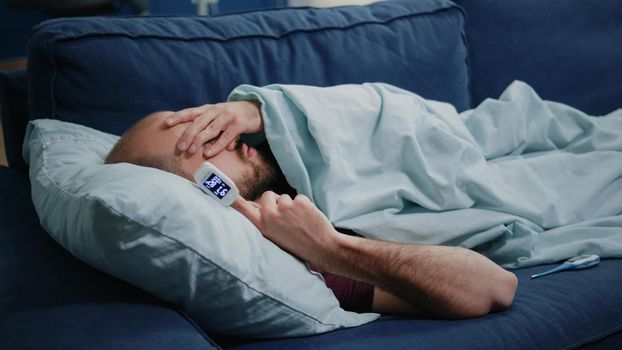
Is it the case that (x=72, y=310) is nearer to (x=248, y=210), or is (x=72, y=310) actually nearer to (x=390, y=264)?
(x=248, y=210)

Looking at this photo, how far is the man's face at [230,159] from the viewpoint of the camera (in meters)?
1.23

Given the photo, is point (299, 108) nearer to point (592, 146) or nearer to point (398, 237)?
point (398, 237)

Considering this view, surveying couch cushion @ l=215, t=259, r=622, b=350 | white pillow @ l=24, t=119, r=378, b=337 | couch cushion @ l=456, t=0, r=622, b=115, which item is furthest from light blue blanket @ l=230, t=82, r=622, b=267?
couch cushion @ l=456, t=0, r=622, b=115

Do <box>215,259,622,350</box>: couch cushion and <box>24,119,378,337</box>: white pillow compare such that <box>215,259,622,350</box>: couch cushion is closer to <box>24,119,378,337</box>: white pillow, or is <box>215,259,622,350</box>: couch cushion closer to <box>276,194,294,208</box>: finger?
<box>24,119,378,337</box>: white pillow

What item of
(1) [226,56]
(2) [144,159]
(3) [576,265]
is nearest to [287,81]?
(1) [226,56]

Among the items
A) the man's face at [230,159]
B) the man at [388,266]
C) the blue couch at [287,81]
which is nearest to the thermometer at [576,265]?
the blue couch at [287,81]

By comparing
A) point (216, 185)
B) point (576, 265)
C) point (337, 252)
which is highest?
point (216, 185)

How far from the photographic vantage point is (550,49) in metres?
1.91

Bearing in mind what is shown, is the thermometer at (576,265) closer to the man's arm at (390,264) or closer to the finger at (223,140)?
the man's arm at (390,264)

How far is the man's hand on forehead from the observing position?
4.07ft

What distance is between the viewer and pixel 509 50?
6.19 ft

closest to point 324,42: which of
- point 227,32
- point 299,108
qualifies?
point 227,32

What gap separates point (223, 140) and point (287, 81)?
0.34 m

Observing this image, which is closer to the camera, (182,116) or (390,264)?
(390,264)
